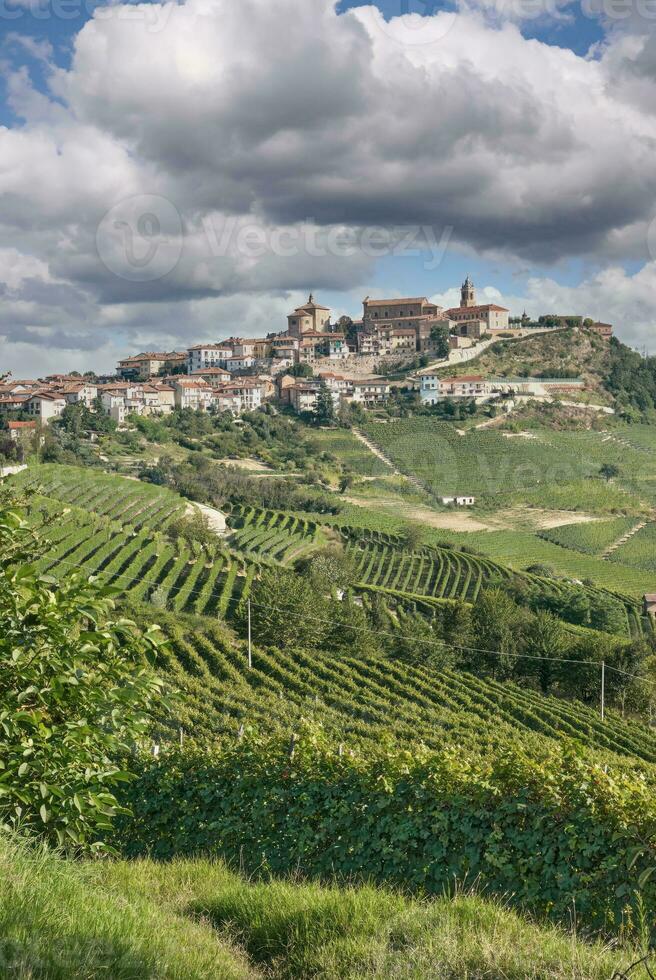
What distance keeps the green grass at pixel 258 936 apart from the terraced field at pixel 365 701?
1276 cm

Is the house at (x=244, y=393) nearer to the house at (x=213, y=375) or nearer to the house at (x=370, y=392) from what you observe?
the house at (x=213, y=375)

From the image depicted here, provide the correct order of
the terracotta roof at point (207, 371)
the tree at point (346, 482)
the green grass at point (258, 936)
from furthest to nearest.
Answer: the terracotta roof at point (207, 371)
the tree at point (346, 482)
the green grass at point (258, 936)

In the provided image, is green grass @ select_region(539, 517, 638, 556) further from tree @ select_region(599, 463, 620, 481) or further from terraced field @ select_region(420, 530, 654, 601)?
tree @ select_region(599, 463, 620, 481)

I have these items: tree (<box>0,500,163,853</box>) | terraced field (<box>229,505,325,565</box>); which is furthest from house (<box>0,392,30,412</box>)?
tree (<box>0,500,163,853</box>)

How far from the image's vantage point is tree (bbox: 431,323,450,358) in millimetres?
109125

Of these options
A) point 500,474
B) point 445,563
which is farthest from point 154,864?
point 500,474

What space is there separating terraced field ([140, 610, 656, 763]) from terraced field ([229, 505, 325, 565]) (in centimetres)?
1684

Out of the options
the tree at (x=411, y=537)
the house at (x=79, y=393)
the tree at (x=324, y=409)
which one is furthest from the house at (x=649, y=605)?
the house at (x=79, y=393)

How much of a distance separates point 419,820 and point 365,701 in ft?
55.2

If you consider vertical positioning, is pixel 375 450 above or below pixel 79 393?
below

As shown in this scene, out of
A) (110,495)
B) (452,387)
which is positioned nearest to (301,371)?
(452,387)

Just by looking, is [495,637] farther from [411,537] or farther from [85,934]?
[85,934]

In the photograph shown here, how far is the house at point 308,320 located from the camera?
120719 millimetres

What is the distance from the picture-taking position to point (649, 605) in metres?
40.9
